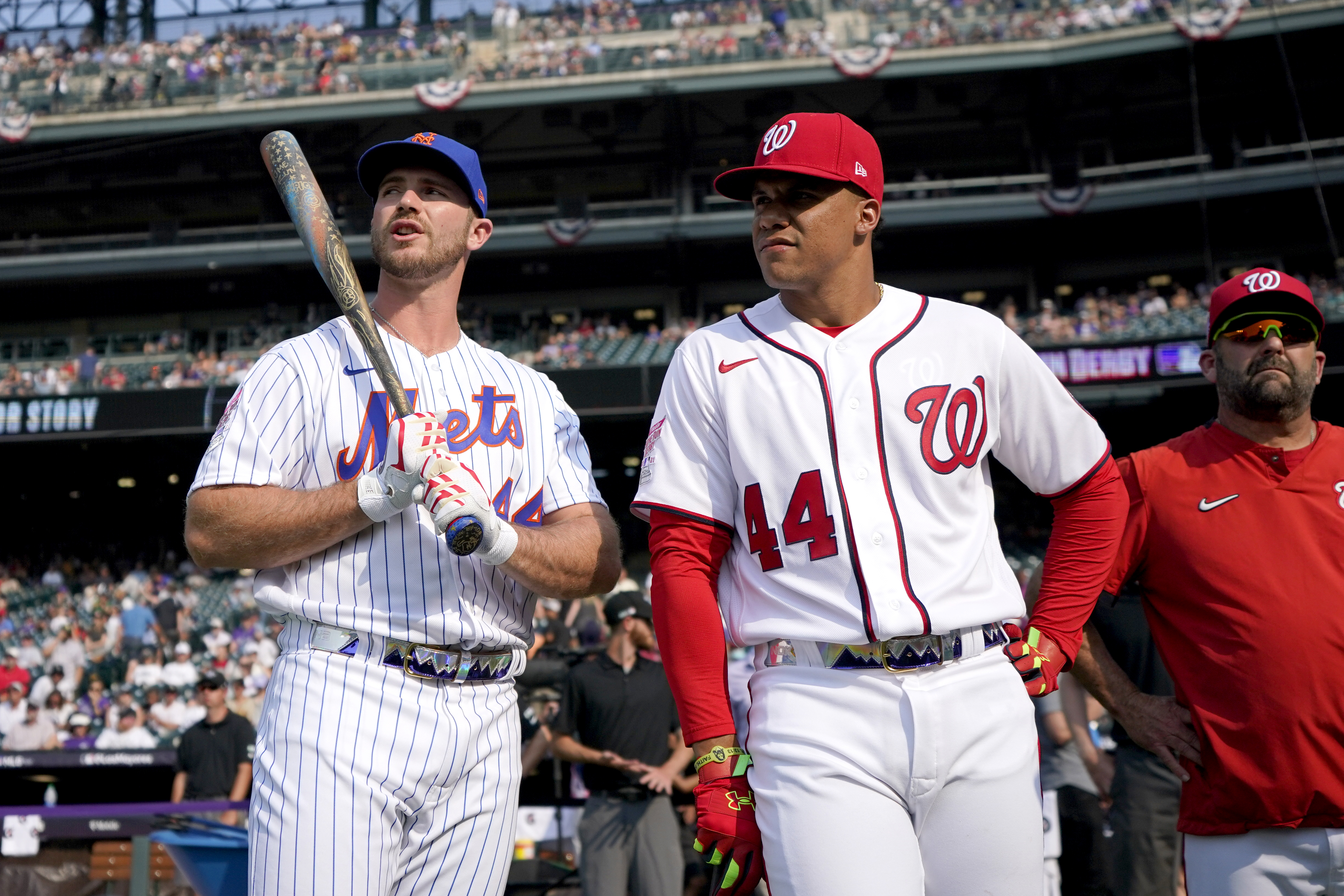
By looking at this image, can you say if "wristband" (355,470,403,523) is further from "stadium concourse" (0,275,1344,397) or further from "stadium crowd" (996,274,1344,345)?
"stadium concourse" (0,275,1344,397)

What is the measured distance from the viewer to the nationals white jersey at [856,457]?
2.19 meters

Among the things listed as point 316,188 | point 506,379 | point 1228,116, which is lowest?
point 506,379

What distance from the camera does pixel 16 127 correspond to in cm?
2680

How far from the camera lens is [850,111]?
2686 centimetres

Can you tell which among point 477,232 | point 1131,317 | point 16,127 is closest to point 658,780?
point 477,232

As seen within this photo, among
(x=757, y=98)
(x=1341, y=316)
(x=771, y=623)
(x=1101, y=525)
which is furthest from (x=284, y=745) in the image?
(x=757, y=98)

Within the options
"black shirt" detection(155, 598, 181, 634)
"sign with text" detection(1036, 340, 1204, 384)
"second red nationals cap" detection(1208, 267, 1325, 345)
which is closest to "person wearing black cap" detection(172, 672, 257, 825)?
"second red nationals cap" detection(1208, 267, 1325, 345)

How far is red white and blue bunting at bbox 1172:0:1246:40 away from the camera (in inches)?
882

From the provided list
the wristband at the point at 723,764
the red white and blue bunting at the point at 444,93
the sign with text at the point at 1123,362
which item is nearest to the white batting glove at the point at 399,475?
the wristband at the point at 723,764

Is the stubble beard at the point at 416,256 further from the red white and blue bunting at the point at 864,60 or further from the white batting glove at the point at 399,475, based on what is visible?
the red white and blue bunting at the point at 864,60

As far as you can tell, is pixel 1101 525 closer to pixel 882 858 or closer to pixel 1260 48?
pixel 882 858

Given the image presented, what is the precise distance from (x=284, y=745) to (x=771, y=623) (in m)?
0.98

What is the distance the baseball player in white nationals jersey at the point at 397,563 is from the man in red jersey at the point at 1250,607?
1.41 metres

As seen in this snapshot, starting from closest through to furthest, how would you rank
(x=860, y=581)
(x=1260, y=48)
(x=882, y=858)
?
(x=882, y=858), (x=860, y=581), (x=1260, y=48)
